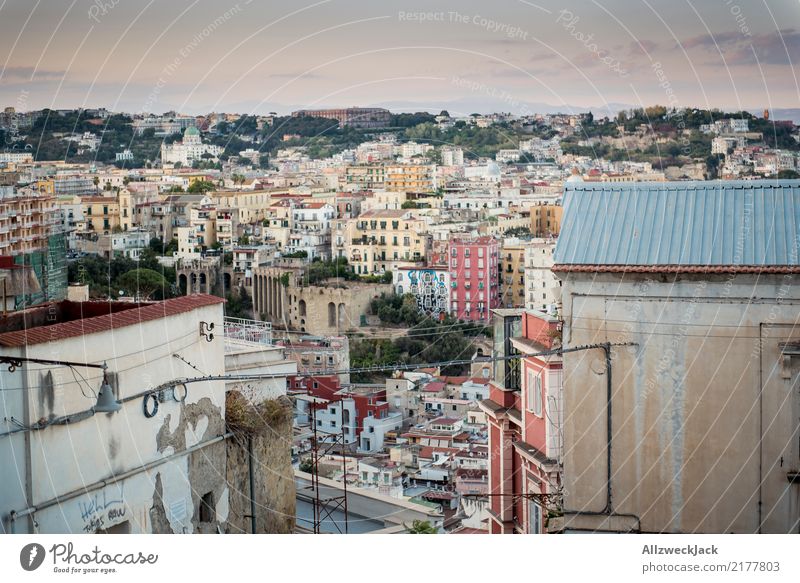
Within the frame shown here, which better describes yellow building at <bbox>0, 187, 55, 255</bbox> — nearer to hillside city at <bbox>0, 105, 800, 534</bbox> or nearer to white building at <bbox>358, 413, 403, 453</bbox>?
hillside city at <bbox>0, 105, 800, 534</bbox>

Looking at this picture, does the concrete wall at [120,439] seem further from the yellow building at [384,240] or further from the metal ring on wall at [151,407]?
the yellow building at [384,240]

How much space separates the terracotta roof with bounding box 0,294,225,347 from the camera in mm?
2566

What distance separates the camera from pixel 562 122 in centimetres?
768

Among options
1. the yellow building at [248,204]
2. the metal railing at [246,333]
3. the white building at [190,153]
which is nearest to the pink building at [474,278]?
the white building at [190,153]

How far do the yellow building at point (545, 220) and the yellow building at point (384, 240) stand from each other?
1.99 metres

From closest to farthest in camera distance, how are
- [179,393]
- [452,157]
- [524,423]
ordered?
[179,393] < [524,423] < [452,157]

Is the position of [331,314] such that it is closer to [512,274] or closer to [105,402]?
[512,274]

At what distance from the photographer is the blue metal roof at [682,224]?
295 centimetres

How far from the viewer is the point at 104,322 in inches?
111

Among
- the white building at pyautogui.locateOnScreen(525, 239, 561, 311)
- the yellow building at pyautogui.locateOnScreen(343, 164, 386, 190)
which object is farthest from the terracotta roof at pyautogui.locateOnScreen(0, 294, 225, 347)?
the yellow building at pyautogui.locateOnScreen(343, 164, 386, 190)

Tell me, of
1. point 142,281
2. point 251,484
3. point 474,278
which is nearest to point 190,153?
point 474,278

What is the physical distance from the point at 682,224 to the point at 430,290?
11.4 metres

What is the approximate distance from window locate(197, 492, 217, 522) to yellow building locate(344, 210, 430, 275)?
13.5 meters

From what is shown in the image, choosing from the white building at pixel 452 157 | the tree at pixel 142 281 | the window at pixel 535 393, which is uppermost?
the white building at pixel 452 157
